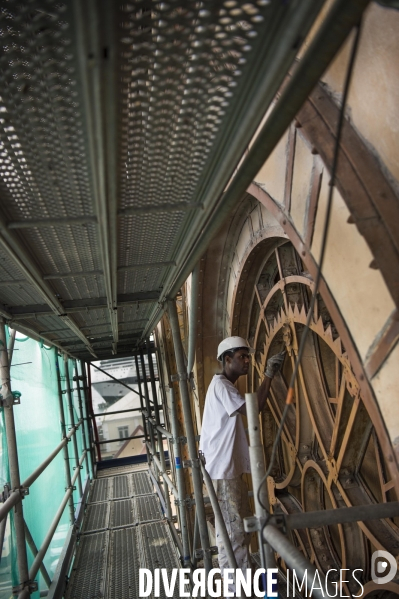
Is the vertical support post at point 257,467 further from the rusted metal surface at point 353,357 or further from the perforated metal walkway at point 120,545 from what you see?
the perforated metal walkway at point 120,545

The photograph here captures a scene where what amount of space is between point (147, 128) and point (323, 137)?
3.09 feet

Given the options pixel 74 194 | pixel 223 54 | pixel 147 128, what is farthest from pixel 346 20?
pixel 74 194

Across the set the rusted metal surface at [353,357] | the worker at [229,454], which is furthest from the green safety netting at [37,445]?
the rusted metal surface at [353,357]

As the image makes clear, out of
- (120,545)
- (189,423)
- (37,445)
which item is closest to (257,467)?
(189,423)

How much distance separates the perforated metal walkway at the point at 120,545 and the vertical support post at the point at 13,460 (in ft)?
6.58

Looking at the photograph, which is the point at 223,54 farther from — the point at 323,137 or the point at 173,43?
the point at 323,137

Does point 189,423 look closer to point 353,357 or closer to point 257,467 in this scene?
point 257,467

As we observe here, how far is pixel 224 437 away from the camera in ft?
12.5

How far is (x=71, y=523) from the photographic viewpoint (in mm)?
7160

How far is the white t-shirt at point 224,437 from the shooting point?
376 centimetres

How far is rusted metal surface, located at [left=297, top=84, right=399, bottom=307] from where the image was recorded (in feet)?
6.38

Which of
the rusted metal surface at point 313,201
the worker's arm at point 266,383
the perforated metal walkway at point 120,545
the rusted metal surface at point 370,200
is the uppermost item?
the rusted metal surface at point 313,201

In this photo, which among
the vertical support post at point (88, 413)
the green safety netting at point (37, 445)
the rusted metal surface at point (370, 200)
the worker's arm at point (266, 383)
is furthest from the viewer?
the vertical support post at point (88, 413)

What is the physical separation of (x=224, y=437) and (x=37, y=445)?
270 cm
